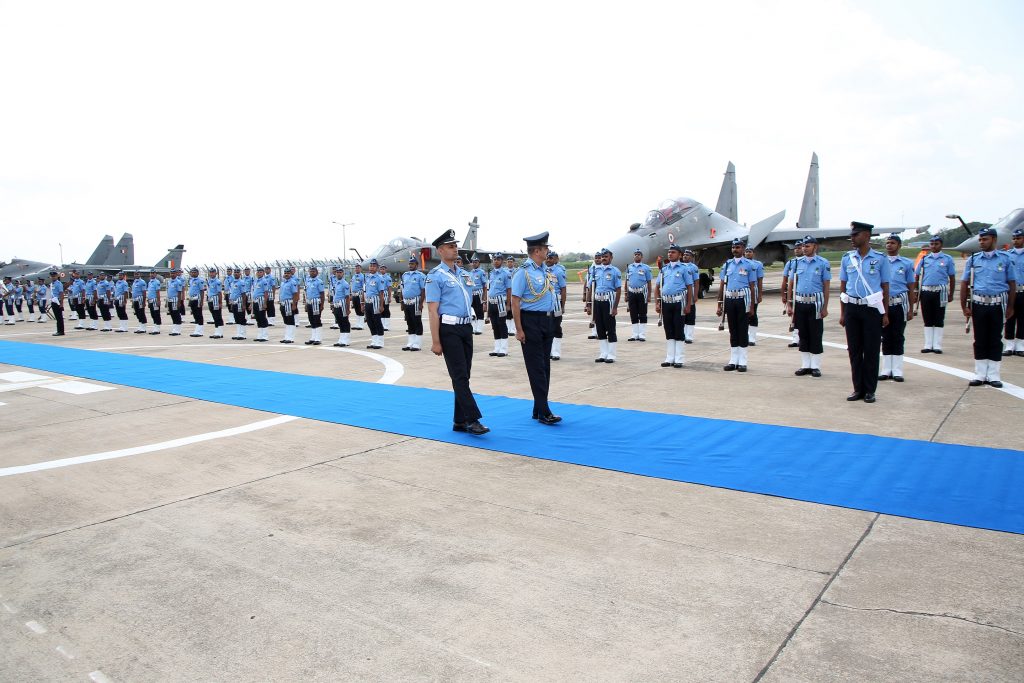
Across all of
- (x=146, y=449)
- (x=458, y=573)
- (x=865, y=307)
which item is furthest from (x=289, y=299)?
(x=458, y=573)

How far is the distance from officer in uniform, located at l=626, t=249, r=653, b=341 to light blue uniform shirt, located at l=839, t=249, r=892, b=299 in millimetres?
5528

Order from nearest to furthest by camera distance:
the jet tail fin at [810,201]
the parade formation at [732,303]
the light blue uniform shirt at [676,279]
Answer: the parade formation at [732,303]
the light blue uniform shirt at [676,279]
the jet tail fin at [810,201]

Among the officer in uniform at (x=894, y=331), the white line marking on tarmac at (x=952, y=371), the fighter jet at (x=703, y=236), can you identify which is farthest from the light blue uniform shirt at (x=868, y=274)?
the fighter jet at (x=703, y=236)

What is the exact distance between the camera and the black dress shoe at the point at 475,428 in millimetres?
6445

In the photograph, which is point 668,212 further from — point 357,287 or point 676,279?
point 676,279

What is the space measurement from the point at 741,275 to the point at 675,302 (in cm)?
121

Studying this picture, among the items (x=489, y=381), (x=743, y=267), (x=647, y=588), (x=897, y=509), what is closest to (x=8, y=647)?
(x=647, y=588)

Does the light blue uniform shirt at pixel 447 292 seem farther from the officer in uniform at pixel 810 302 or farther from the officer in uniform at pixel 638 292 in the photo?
the officer in uniform at pixel 638 292

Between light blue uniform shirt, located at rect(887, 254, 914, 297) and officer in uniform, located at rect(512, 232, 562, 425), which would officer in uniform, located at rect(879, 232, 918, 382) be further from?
officer in uniform, located at rect(512, 232, 562, 425)

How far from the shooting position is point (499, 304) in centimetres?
1305

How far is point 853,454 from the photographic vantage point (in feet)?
18.2

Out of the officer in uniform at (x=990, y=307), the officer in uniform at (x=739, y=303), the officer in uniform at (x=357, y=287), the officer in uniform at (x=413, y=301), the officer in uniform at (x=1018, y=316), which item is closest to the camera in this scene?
the officer in uniform at (x=990, y=307)

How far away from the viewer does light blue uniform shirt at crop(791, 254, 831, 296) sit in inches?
351

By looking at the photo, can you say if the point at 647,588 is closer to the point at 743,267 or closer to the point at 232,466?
the point at 232,466
